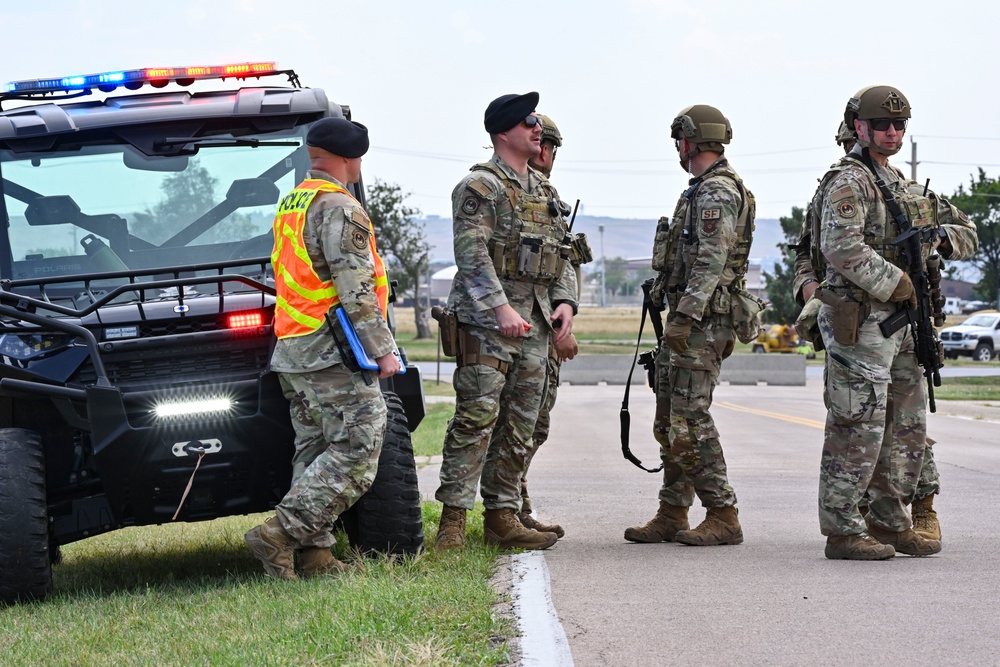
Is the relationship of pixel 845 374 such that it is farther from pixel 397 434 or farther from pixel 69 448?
pixel 69 448

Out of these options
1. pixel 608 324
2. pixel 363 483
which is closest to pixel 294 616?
pixel 363 483

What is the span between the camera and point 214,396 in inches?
231

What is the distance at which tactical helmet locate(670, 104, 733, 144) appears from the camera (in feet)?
22.5

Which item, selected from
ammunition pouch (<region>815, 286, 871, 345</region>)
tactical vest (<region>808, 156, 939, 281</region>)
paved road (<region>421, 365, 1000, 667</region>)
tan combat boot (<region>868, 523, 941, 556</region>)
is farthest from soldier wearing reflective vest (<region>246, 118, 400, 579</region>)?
tan combat boot (<region>868, 523, 941, 556</region>)

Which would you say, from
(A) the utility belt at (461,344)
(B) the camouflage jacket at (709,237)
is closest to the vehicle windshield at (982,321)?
(B) the camouflage jacket at (709,237)

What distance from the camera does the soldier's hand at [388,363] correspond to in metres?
5.85

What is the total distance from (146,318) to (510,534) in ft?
7.02

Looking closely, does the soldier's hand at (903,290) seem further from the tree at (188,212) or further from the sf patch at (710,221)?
→ the tree at (188,212)

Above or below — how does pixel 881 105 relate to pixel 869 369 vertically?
above

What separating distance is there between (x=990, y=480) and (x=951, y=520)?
2.81 m

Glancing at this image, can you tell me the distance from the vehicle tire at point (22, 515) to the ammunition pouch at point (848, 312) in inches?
148

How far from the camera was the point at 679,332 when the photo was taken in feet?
22.0

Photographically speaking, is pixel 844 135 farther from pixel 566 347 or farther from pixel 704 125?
pixel 566 347

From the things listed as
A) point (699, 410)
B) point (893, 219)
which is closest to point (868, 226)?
point (893, 219)
